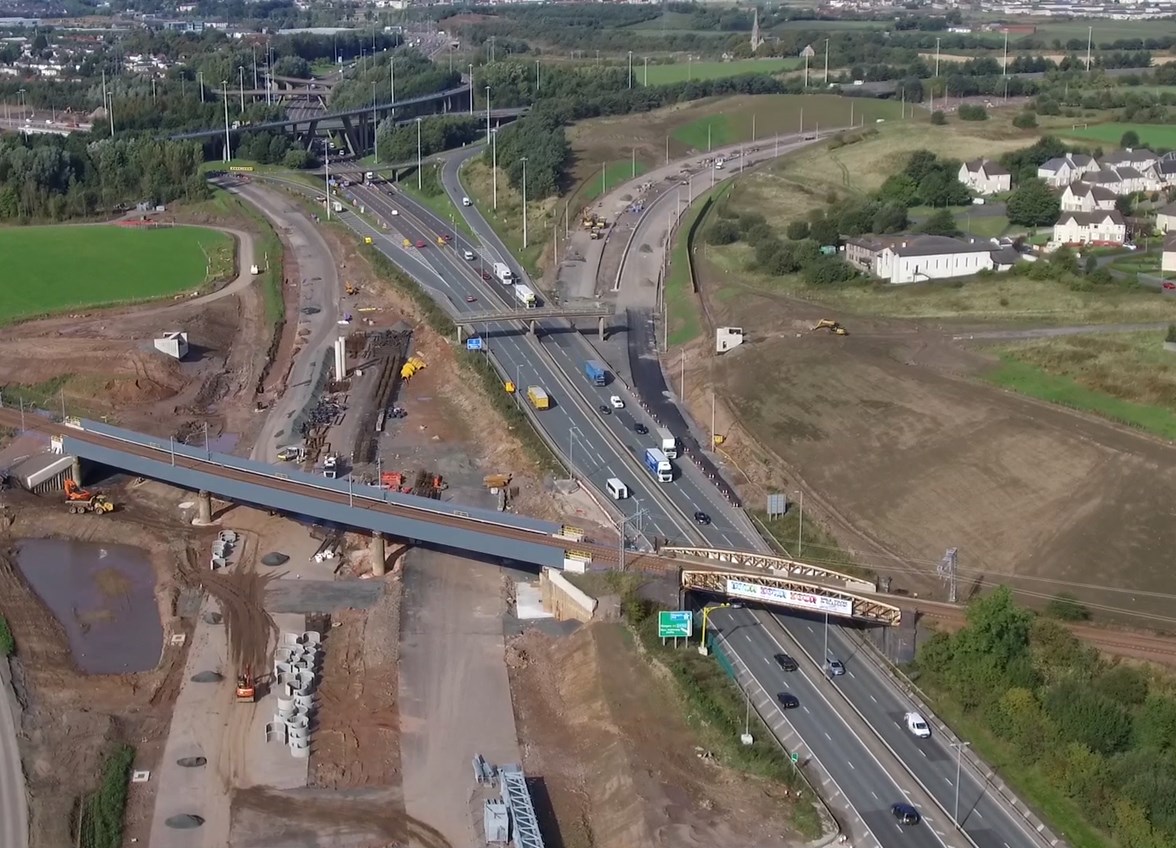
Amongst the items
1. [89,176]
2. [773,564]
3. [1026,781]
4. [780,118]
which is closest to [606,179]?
[780,118]

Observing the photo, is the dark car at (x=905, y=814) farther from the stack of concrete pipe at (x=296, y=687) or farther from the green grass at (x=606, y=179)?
the green grass at (x=606, y=179)

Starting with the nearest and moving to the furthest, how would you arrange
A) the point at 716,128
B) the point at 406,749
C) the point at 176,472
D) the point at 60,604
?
1. the point at 406,749
2. the point at 60,604
3. the point at 176,472
4. the point at 716,128

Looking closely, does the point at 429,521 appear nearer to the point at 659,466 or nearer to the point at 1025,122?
the point at 659,466

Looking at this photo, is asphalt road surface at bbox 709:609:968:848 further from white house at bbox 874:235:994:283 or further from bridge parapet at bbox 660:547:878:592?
white house at bbox 874:235:994:283

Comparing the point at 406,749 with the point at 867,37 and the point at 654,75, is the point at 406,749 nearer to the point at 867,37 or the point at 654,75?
the point at 654,75

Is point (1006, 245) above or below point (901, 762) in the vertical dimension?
above

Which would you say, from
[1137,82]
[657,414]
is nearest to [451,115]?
[1137,82]
